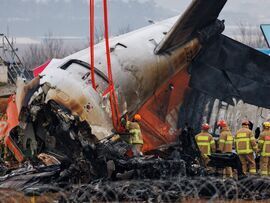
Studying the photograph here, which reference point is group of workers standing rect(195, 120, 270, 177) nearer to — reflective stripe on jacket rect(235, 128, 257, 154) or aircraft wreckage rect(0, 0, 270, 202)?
reflective stripe on jacket rect(235, 128, 257, 154)

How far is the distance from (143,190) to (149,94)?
5092 mm

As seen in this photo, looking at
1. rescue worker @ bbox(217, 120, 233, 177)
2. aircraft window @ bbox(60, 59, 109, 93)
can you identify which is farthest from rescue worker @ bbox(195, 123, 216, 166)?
aircraft window @ bbox(60, 59, 109, 93)

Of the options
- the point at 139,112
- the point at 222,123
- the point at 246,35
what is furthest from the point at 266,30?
the point at 246,35

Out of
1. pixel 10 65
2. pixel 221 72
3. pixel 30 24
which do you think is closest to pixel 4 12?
pixel 30 24

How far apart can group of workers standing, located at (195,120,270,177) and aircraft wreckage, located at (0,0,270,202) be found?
74cm

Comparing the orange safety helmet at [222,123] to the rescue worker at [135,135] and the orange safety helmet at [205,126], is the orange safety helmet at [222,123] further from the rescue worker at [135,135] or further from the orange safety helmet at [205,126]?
the rescue worker at [135,135]

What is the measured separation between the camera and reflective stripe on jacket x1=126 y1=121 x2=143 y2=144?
1463 centimetres

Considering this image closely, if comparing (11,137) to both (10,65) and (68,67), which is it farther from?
(10,65)

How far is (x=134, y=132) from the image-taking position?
14836 mm

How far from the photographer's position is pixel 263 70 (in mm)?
17109

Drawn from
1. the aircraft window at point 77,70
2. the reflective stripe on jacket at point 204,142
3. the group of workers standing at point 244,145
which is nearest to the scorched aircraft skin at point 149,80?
the aircraft window at point 77,70

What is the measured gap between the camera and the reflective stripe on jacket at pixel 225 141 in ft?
53.3

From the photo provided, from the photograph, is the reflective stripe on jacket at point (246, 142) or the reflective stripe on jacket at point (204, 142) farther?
the reflective stripe on jacket at point (204, 142)

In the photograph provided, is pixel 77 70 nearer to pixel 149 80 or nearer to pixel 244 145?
pixel 149 80
